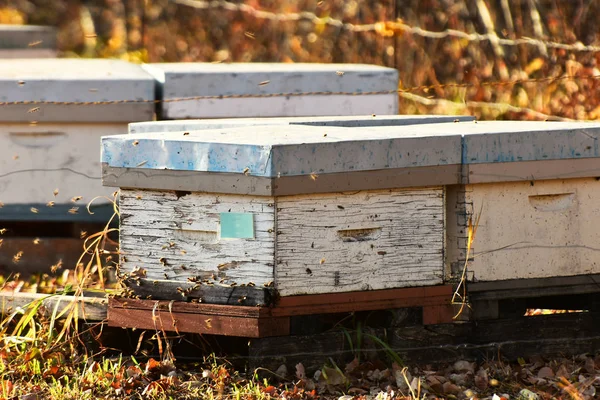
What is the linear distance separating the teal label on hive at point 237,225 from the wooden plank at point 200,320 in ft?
0.77

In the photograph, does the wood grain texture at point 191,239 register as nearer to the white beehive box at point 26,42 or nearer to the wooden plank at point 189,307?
the wooden plank at point 189,307

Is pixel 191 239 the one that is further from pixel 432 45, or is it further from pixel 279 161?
pixel 432 45

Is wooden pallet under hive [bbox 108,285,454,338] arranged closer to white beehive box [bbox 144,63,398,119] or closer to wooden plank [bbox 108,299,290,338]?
wooden plank [bbox 108,299,290,338]

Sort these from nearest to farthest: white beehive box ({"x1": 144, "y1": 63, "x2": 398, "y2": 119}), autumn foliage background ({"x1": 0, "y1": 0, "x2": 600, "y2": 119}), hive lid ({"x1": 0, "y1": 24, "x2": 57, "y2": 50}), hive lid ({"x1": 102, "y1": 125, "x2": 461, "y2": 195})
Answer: hive lid ({"x1": 102, "y1": 125, "x2": 461, "y2": 195}) → white beehive box ({"x1": 144, "y1": 63, "x2": 398, "y2": 119}) → autumn foliage background ({"x1": 0, "y1": 0, "x2": 600, "y2": 119}) → hive lid ({"x1": 0, "y1": 24, "x2": 57, "y2": 50})

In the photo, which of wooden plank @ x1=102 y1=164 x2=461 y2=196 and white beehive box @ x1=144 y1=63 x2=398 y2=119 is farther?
white beehive box @ x1=144 y1=63 x2=398 y2=119

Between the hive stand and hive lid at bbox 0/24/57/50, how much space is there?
520 cm

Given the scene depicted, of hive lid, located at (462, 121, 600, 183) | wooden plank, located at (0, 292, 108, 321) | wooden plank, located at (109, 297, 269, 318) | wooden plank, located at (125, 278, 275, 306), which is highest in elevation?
hive lid, located at (462, 121, 600, 183)

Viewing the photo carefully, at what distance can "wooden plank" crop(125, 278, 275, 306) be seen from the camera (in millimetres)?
3098

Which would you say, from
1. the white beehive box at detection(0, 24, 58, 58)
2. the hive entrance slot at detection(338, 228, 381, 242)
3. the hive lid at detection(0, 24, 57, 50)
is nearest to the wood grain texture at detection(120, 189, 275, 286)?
the hive entrance slot at detection(338, 228, 381, 242)

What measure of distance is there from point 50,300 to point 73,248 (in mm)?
1184

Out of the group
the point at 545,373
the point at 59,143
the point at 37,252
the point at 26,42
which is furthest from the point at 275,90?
the point at 26,42

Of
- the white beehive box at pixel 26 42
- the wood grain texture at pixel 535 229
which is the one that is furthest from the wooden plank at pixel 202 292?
the white beehive box at pixel 26 42

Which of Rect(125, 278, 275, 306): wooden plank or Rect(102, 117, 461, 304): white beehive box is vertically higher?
Rect(102, 117, 461, 304): white beehive box

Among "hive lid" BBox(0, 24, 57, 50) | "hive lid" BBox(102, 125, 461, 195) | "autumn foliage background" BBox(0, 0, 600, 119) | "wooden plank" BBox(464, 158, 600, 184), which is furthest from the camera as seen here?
"hive lid" BBox(0, 24, 57, 50)
